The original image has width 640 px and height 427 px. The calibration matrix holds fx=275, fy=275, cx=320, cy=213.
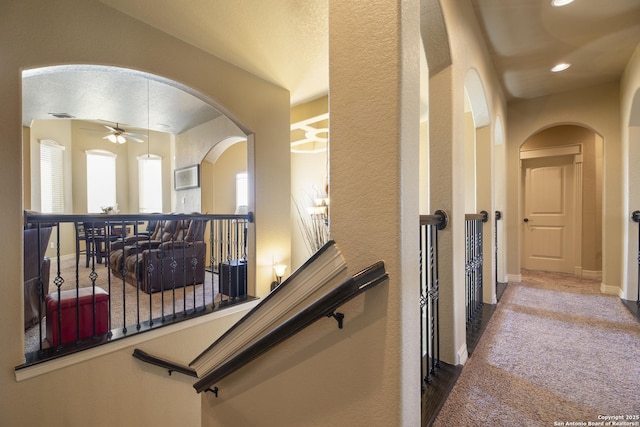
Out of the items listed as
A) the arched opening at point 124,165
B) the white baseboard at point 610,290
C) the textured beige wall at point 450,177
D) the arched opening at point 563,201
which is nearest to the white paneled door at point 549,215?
the arched opening at point 563,201

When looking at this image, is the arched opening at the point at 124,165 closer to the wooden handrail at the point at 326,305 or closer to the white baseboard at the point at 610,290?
the wooden handrail at the point at 326,305

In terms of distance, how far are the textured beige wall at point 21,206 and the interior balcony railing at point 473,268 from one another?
261 cm

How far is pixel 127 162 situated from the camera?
26.1 feet

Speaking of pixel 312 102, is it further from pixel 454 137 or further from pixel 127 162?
pixel 127 162

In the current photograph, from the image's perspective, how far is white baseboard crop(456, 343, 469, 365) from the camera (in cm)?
179

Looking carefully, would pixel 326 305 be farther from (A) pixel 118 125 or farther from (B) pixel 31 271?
(A) pixel 118 125

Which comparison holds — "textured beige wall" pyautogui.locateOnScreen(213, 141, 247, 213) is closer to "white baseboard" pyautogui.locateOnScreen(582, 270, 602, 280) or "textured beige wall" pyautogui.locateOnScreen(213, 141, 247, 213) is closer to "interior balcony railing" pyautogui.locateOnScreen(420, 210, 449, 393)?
"interior balcony railing" pyautogui.locateOnScreen(420, 210, 449, 393)

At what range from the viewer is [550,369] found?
176 cm

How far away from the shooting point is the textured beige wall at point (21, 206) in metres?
A: 1.91

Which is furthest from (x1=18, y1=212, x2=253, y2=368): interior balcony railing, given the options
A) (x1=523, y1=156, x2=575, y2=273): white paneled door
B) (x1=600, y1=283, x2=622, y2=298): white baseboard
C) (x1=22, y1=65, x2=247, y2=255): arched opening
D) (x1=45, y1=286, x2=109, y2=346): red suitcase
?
(x1=523, y1=156, x2=575, y2=273): white paneled door

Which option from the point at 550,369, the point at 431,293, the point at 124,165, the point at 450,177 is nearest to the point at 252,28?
the point at 450,177

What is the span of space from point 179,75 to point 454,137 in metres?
2.77

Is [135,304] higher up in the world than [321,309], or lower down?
lower down

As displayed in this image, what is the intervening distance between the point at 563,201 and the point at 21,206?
723 centimetres
